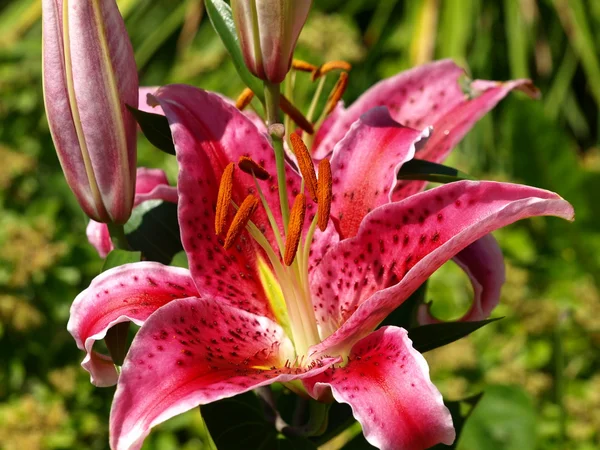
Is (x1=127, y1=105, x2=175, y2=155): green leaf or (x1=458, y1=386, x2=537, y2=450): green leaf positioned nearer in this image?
(x1=127, y1=105, x2=175, y2=155): green leaf

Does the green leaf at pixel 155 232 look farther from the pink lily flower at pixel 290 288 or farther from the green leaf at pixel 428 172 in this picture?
the green leaf at pixel 428 172

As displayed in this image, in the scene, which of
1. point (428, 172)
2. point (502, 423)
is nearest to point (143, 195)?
point (428, 172)

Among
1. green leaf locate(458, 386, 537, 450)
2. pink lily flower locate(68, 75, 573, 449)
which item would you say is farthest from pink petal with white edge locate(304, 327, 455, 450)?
green leaf locate(458, 386, 537, 450)

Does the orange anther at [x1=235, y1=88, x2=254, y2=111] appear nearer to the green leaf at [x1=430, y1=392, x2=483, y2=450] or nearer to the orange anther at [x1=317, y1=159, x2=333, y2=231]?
the orange anther at [x1=317, y1=159, x2=333, y2=231]

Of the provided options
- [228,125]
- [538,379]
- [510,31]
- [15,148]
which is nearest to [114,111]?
[228,125]

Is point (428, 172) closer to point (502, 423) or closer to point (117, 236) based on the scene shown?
point (117, 236)

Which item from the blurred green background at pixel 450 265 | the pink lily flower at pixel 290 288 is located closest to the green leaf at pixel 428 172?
the pink lily flower at pixel 290 288
